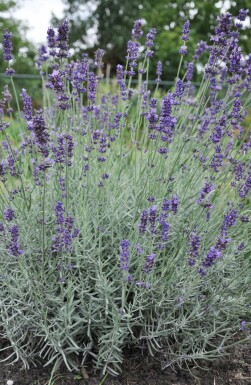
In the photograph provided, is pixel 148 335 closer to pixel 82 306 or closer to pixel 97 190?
pixel 82 306

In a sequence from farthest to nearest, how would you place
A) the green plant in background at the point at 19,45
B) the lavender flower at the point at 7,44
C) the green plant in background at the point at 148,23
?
1. the green plant in background at the point at 19,45
2. the green plant in background at the point at 148,23
3. the lavender flower at the point at 7,44

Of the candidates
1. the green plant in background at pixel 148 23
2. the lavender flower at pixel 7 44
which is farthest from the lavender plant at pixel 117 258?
the green plant in background at pixel 148 23

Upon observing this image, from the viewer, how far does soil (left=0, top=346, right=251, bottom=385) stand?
2568 millimetres

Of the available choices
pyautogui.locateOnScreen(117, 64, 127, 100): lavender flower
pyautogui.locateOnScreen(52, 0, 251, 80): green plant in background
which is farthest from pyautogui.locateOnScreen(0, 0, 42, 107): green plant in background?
pyautogui.locateOnScreen(117, 64, 127, 100): lavender flower

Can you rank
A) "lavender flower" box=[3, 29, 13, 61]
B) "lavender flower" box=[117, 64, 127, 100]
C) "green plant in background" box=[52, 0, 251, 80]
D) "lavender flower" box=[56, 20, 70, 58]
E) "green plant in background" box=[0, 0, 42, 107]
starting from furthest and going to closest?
1. "green plant in background" box=[0, 0, 42, 107]
2. "green plant in background" box=[52, 0, 251, 80]
3. "lavender flower" box=[117, 64, 127, 100]
4. "lavender flower" box=[3, 29, 13, 61]
5. "lavender flower" box=[56, 20, 70, 58]

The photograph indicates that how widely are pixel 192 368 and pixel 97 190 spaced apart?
1272mm

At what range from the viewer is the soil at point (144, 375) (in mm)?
2568

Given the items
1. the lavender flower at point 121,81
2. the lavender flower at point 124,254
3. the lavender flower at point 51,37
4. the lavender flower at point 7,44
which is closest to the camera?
the lavender flower at point 124,254

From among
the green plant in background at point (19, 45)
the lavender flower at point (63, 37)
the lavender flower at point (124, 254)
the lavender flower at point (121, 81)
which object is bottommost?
the green plant in background at point (19, 45)

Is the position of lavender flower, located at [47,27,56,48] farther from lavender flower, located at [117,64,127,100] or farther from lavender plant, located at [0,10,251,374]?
lavender flower, located at [117,64,127,100]

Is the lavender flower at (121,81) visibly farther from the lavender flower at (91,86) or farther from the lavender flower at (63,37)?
the lavender flower at (63,37)

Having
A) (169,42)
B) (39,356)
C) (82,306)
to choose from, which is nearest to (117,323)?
(82,306)

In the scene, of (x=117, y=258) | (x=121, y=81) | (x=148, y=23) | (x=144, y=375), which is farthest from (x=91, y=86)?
(x=148, y=23)

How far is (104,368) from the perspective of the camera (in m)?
2.45
